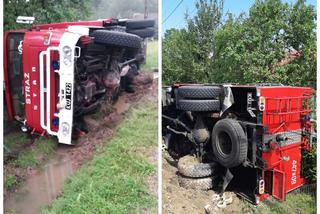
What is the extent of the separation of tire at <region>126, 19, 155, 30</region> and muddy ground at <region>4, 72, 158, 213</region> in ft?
1.18

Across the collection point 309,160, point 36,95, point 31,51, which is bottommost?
point 309,160

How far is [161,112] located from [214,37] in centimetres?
64

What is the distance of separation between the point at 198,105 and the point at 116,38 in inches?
27.8

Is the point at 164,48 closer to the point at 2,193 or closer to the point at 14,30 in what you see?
the point at 14,30

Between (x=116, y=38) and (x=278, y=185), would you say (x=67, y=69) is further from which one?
(x=278, y=185)

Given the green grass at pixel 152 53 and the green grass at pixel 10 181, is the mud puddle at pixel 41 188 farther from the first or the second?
the green grass at pixel 152 53

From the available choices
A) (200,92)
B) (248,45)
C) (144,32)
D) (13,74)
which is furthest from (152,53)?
(13,74)

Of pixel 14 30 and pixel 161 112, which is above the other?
pixel 14 30

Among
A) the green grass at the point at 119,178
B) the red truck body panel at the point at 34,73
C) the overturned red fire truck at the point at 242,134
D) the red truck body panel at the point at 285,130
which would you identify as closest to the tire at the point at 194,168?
the overturned red fire truck at the point at 242,134

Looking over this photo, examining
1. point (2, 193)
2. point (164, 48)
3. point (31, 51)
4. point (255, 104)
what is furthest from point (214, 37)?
point (2, 193)

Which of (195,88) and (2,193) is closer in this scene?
(195,88)

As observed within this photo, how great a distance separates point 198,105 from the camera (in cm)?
240

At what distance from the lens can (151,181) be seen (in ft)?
8.18

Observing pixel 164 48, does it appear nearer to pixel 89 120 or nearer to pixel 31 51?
pixel 89 120
